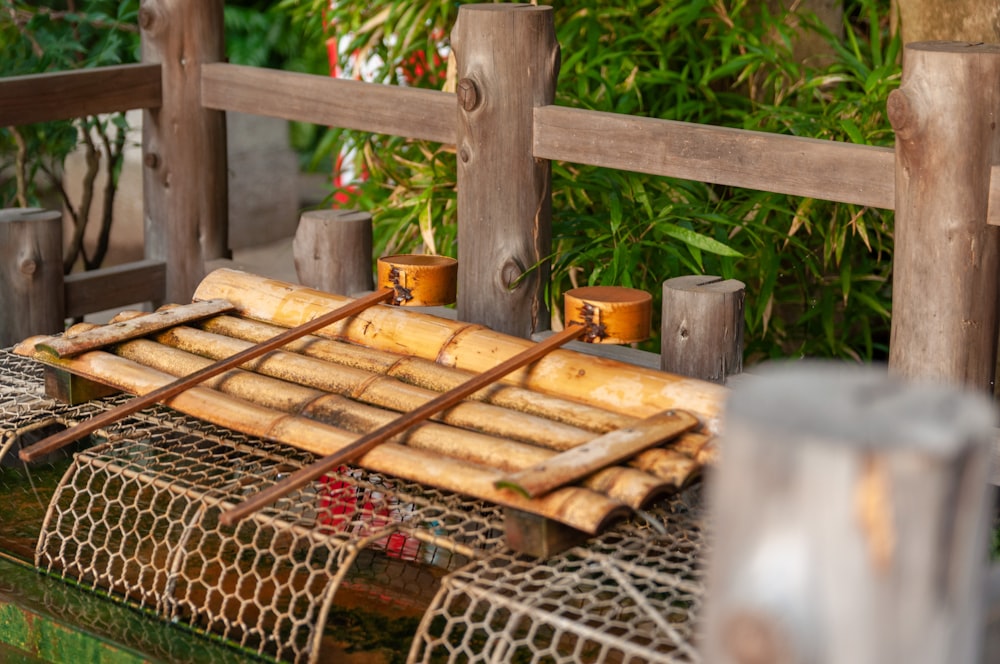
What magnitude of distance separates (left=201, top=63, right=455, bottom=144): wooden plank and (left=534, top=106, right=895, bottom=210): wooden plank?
11.5 inches

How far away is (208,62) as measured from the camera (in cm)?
355

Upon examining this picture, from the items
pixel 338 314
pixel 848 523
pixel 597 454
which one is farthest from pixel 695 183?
pixel 848 523

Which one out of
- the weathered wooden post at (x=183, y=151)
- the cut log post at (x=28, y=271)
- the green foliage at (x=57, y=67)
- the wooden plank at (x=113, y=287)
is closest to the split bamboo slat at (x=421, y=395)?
the cut log post at (x=28, y=271)

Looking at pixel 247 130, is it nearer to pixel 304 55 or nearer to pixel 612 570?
pixel 304 55

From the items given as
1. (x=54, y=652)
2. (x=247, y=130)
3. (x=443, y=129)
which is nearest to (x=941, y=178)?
(x=443, y=129)

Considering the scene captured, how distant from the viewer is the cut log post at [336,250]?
3.13m

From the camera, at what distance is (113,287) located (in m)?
3.54

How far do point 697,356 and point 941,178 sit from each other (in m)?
0.52

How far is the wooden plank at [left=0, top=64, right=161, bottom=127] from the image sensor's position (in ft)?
10.8

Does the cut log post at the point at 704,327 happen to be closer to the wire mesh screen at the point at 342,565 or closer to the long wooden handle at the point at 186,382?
the wire mesh screen at the point at 342,565

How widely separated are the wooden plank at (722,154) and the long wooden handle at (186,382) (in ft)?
1.59

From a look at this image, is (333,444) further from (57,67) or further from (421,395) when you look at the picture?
(57,67)

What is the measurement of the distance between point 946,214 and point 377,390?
962 mm

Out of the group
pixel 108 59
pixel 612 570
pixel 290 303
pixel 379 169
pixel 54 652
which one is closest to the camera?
pixel 612 570
